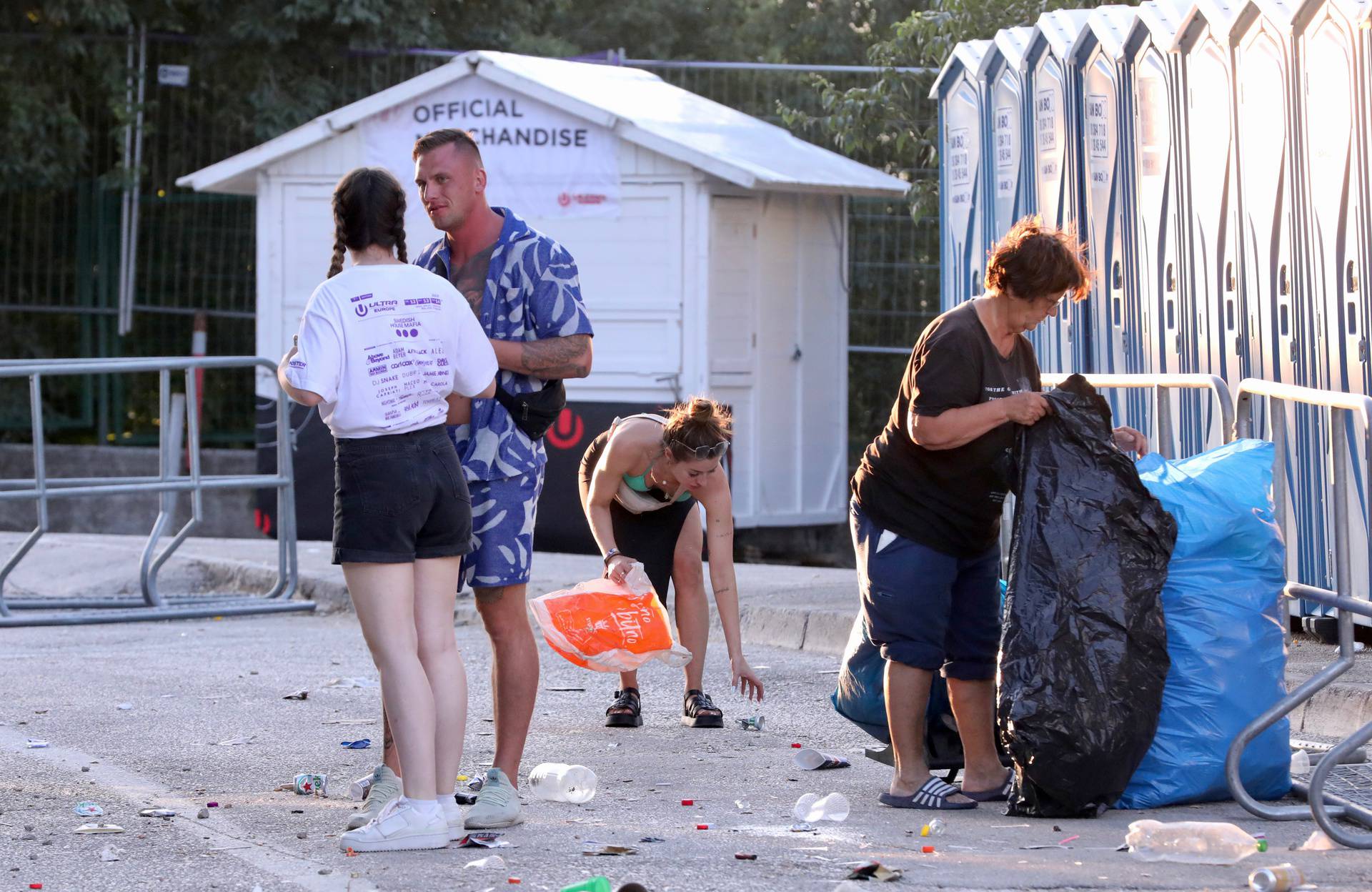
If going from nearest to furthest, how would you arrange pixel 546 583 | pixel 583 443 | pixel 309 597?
pixel 546 583 → pixel 309 597 → pixel 583 443

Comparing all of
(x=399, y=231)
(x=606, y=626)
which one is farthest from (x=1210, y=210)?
(x=399, y=231)

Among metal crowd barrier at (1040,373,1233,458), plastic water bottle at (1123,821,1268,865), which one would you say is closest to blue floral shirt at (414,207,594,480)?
metal crowd barrier at (1040,373,1233,458)

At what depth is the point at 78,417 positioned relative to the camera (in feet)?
54.3

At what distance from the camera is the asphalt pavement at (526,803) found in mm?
4211

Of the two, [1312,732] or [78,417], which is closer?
[1312,732]

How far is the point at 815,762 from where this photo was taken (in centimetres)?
568

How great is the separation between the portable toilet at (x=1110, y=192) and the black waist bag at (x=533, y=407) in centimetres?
410

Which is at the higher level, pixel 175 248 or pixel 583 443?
pixel 175 248

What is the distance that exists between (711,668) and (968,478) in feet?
10.5

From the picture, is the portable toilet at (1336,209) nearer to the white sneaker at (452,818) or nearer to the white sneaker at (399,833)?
the white sneaker at (452,818)

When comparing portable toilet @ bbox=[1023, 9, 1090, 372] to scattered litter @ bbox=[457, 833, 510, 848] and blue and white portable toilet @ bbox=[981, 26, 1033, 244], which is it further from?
scattered litter @ bbox=[457, 833, 510, 848]

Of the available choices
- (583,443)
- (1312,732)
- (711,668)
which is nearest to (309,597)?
(583,443)

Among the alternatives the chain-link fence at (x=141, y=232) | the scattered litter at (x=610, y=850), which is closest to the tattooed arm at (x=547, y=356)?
the scattered litter at (x=610, y=850)

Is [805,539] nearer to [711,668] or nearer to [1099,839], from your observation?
[711,668]
